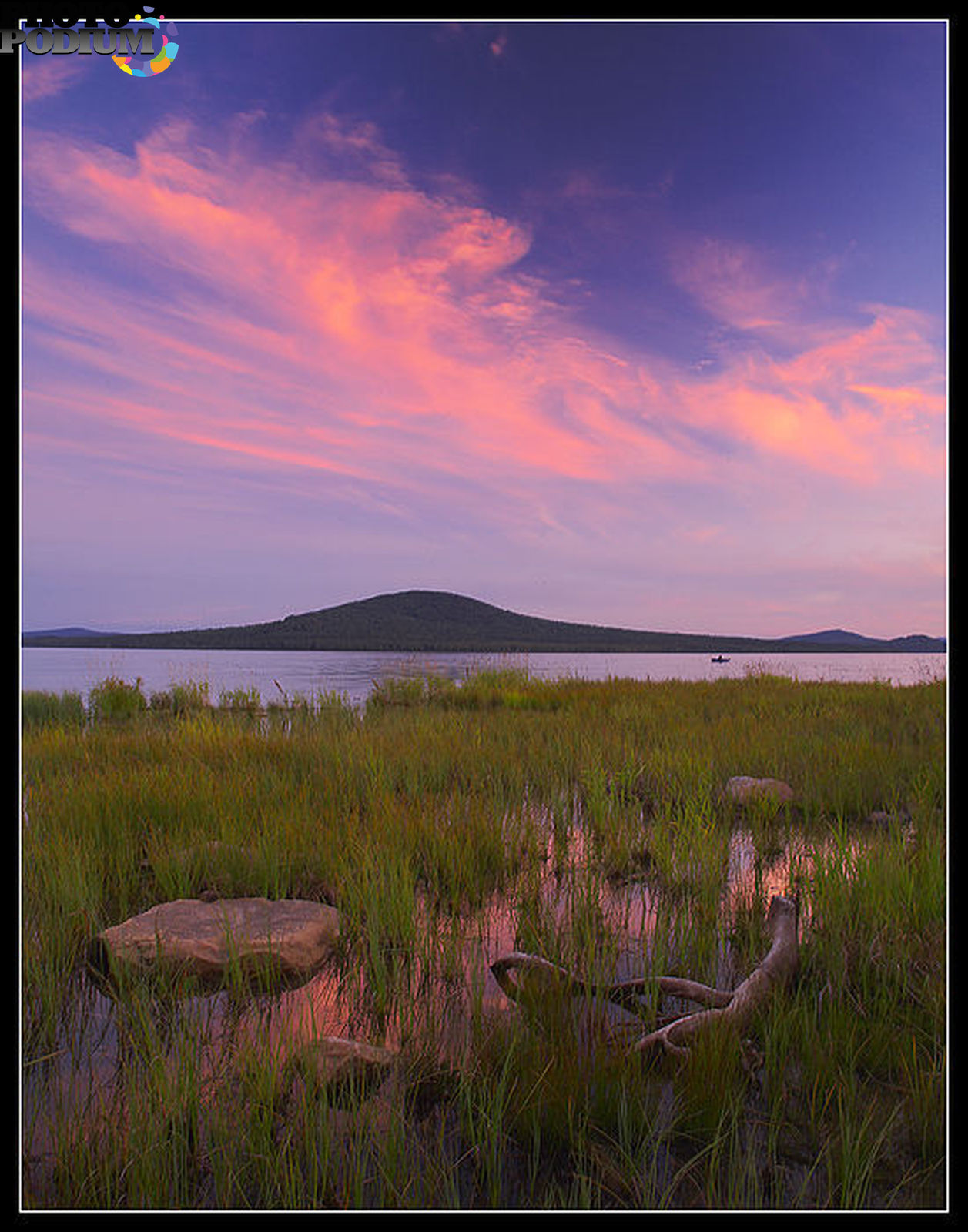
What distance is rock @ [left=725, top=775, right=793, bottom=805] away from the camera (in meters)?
5.25

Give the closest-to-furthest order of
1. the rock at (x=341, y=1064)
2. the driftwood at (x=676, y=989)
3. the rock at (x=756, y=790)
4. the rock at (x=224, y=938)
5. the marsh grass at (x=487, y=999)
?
the marsh grass at (x=487, y=999) → the rock at (x=341, y=1064) → the driftwood at (x=676, y=989) → the rock at (x=224, y=938) → the rock at (x=756, y=790)

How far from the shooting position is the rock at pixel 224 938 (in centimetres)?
264

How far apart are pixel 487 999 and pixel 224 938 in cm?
122

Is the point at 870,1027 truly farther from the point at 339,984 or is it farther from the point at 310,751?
the point at 310,751

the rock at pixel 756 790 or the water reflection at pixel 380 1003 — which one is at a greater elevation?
the rock at pixel 756 790

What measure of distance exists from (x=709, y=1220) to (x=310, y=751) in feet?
20.0

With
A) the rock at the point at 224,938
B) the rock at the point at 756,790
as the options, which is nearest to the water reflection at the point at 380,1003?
the rock at the point at 224,938

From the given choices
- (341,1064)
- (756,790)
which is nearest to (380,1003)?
(341,1064)

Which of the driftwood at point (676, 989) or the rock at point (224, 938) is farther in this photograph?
the rock at point (224, 938)

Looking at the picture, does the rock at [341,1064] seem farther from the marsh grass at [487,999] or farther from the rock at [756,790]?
the rock at [756,790]

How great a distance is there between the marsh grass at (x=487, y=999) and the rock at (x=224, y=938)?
0.32ft

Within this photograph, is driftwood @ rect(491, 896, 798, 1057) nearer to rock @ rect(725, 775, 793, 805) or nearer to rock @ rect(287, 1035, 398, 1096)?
rock @ rect(287, 1035, 398, 1096)

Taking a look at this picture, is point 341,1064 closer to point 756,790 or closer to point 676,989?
point 676,989

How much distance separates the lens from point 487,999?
8.41 feet
